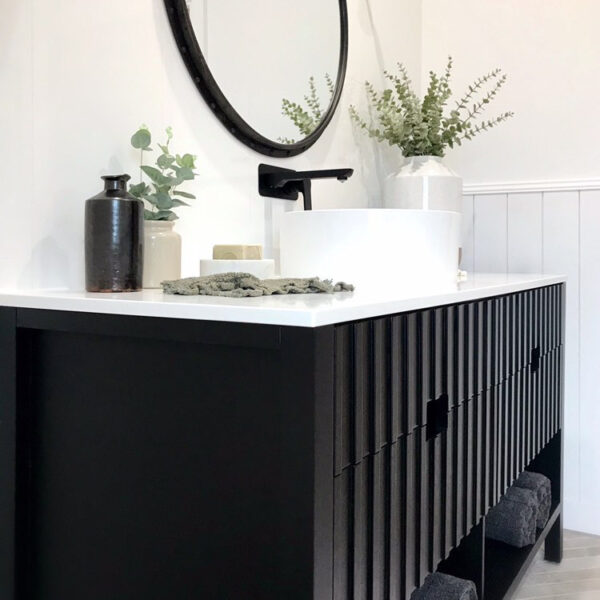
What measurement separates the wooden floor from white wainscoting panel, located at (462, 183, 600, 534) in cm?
12

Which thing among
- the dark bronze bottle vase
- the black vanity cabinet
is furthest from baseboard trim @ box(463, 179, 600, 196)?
the dark bronze bottle vase

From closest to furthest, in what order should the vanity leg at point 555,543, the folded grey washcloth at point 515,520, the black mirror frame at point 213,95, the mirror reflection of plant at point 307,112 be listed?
1. the black mirror frame at point 213,95
2. the mirror reflection of plant at point 307,112
3. the folded grey washcloth at point 515,520
4. the vanity leg at point 555,543

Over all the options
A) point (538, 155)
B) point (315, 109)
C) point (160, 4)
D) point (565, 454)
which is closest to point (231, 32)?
point (160, 4)

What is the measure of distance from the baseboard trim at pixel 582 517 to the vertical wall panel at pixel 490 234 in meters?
0.79

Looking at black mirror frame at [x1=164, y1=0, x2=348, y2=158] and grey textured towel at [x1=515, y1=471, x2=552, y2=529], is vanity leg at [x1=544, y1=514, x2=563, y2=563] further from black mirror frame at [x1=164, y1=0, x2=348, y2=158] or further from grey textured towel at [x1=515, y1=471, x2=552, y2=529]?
black mirror frame at [x1=164, y1=0, x2=348, y2=158]

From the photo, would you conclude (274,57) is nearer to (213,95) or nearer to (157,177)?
(213,95)

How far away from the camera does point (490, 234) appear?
91.0 inches

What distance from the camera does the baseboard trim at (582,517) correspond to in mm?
2197

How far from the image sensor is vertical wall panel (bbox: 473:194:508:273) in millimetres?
2291

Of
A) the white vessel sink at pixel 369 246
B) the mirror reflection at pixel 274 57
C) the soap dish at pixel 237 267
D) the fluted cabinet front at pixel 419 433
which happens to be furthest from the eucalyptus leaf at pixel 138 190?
the fluted cabinet front at pixel 419 433

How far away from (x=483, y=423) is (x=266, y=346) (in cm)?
65

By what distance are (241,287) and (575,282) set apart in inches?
61.5

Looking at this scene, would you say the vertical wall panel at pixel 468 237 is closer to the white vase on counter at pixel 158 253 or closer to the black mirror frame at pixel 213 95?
the black mirror frame at pixel 213 95

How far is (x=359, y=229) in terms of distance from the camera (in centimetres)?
111
